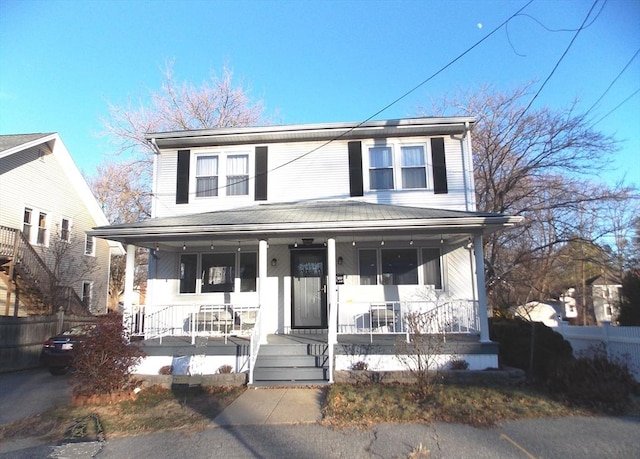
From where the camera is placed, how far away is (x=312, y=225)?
30.7ft

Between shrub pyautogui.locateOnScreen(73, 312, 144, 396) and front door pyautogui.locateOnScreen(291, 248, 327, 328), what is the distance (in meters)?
4.62

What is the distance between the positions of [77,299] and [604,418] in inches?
792

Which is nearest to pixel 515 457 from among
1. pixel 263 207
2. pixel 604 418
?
pixel 604 418

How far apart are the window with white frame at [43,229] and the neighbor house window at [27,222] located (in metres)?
0.59

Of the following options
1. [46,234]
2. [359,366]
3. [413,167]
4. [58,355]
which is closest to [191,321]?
[58,355]

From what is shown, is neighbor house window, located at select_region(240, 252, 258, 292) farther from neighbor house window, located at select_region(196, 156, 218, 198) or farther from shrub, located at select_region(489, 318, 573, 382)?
shrub, located at select_region(489, 318, 573, 382)

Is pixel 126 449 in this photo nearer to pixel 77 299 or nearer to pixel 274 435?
pixel 274 435

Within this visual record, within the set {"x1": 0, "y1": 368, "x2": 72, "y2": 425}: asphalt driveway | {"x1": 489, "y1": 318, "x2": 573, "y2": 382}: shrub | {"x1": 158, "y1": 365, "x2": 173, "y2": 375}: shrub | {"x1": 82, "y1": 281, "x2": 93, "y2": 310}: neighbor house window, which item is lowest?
{"x1": 0, "y1": 368, "x2": 72, "y2": 425}: asphalt driveway

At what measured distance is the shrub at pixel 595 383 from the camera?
22.1 ft

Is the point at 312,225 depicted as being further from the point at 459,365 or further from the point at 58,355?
the point at 58,355

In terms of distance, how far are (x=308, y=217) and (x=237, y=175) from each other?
3.72 metres

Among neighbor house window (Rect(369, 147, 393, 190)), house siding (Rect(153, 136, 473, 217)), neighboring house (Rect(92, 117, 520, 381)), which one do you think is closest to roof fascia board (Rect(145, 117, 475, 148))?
neighboring house (Rect(92, 117, 520, 381))

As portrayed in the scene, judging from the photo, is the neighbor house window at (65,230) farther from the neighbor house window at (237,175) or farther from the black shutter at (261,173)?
the black shutter at (261,173)

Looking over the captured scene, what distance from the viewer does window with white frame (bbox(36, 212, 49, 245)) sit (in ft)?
63.8
